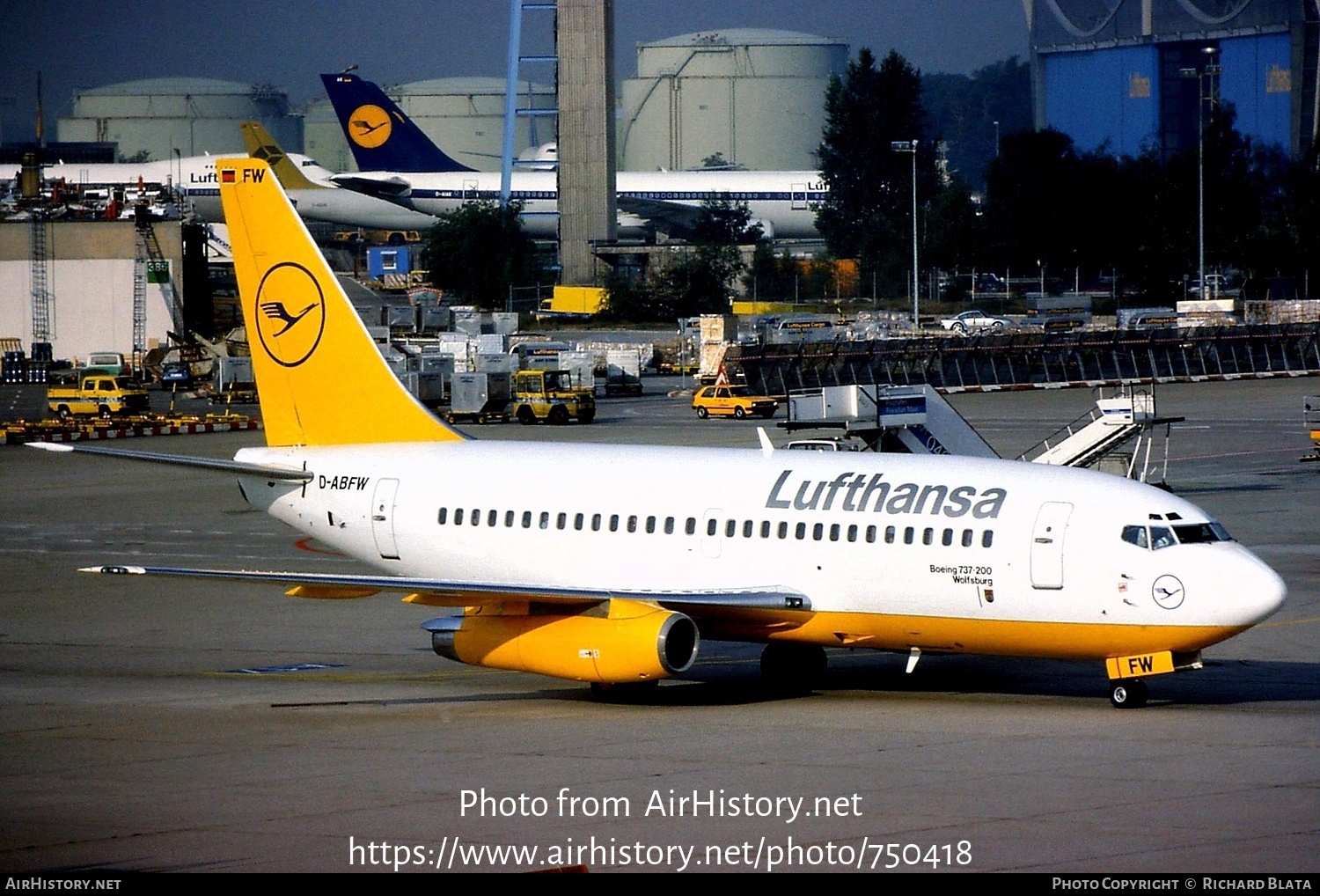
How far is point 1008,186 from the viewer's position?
174 meters

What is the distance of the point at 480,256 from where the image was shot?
177750 millimetres

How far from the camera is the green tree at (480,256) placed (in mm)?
177375

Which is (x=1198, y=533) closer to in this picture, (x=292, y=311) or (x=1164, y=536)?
(x=1164, y=536)

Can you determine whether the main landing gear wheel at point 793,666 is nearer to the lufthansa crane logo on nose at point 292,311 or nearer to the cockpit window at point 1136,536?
the cockpit window at point 1136,536

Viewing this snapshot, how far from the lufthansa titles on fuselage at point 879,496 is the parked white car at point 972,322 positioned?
337 feet

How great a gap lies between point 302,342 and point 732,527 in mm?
10458

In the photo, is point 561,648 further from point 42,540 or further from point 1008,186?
point 1008,186

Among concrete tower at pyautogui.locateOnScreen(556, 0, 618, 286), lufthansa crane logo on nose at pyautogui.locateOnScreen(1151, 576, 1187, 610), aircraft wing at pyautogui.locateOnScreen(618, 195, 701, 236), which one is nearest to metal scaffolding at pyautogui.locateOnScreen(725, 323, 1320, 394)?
concrete tower at pyautogui.locateOnScreen(556, 0, 618, 286)

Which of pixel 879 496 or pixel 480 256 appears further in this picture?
pixel 480 256

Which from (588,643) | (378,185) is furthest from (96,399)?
(378,185)

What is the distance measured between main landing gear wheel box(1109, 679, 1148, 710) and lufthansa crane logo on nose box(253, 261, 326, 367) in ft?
55.1

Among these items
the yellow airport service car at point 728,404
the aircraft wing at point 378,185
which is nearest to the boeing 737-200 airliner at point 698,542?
the yellow airport service car at point 728,404

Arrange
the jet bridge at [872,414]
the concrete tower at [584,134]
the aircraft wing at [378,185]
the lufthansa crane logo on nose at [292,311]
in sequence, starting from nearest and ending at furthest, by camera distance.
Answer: the lufthansa crane logo on nose at [292,311] → the jet bridge at [872,414] → the concrete tower at [584,134] → the aircraft wing at [378,185]

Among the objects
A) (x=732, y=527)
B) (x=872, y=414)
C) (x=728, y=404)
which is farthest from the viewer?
(x=728, y=404)
